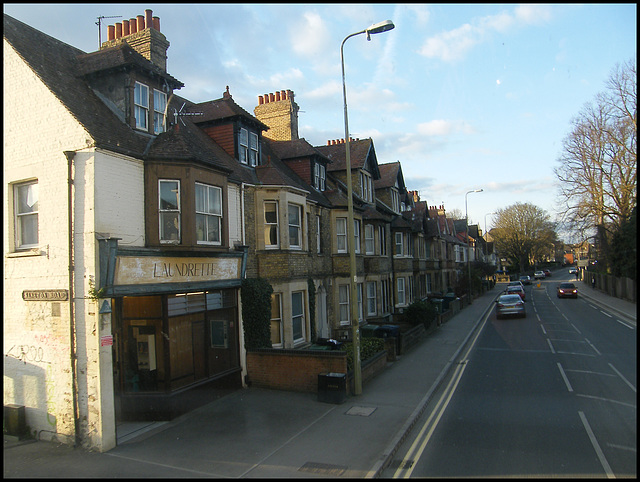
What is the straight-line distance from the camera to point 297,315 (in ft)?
54.0

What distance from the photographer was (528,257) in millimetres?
79375

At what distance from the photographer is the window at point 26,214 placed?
1038cm

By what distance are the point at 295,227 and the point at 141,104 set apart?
662 centimetres

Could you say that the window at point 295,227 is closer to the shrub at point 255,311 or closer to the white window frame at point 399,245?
the shrub at point 255,311

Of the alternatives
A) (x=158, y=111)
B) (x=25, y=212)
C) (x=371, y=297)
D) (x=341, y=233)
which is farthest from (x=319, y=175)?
(x=25, y=212)

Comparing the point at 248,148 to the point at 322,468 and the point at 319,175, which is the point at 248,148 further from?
the point at 322,468

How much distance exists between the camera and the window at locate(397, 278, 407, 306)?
28.9 meters

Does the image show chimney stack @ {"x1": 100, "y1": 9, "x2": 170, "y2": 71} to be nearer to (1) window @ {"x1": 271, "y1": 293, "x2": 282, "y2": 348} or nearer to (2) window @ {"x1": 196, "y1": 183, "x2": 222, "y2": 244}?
(2) window @ {"x1": 196, "y1": 183, "x2": 222, "y2": 244}

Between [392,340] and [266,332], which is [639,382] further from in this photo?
[392,340]

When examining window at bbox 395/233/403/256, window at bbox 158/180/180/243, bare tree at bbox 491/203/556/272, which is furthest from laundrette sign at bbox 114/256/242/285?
bare tree at bbox 491/203/556/272

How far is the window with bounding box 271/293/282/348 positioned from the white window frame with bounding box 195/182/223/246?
3818mm

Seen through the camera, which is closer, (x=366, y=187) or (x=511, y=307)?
(x=366, y=187)

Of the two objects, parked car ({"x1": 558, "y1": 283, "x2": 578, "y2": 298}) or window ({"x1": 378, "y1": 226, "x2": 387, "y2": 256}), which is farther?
window ({"x1": 378, "y1": 226, "x2": 387, "y2": 256})

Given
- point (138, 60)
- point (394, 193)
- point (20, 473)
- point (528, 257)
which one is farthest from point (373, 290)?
point (528, 257)
